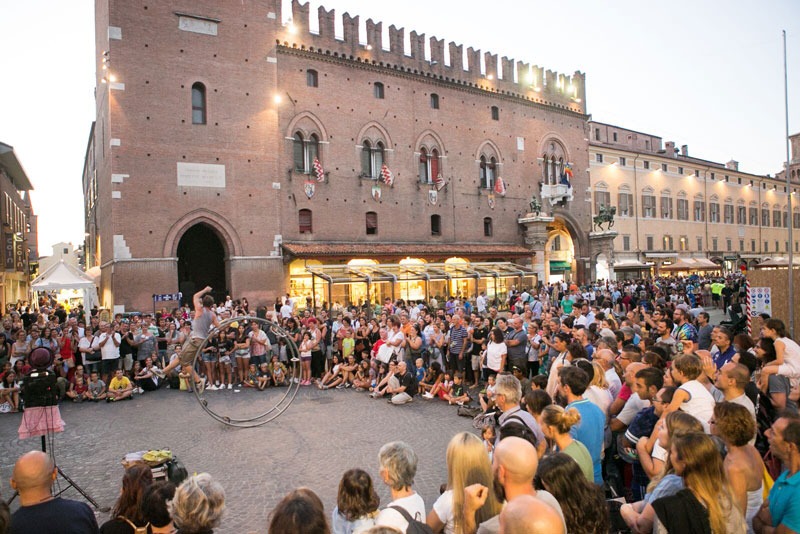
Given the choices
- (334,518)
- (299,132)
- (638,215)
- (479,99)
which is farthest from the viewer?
(638,215)

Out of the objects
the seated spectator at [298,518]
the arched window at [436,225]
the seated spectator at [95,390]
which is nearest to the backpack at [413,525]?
the seated spectator at [298,518]

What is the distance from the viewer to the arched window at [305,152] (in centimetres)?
2861

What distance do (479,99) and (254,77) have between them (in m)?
15.9

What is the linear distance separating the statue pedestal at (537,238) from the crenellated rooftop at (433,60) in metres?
8.87

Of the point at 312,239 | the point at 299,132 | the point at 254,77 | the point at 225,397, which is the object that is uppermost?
the point at 254,77

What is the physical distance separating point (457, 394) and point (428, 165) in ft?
77.7

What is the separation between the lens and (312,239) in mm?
28672

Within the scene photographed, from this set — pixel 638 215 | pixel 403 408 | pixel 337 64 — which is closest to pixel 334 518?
pixel 403 408

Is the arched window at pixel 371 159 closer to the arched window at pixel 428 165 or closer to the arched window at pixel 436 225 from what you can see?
the arched window at pixel 428 165

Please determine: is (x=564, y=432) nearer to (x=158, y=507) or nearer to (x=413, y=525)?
(x=413, y=525)

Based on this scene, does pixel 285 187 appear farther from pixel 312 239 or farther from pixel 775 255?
pixel 775 255

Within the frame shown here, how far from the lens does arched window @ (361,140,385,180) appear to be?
31125mm

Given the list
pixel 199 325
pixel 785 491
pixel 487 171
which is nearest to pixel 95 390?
pixel 199 325

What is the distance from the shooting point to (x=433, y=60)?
1332 inches
